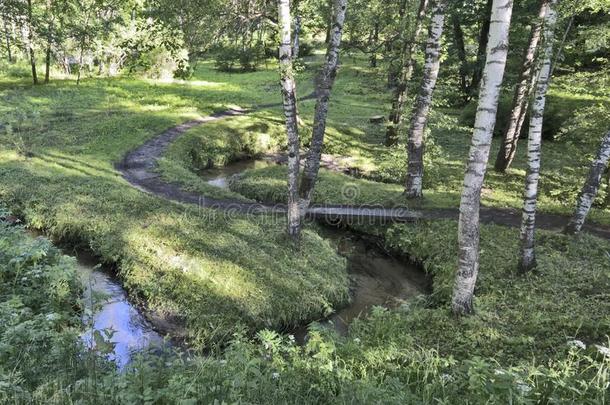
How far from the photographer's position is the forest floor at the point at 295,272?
17.8 ft

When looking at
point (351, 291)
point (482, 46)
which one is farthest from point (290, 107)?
point (482, 46)

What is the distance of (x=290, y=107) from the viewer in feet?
35.6

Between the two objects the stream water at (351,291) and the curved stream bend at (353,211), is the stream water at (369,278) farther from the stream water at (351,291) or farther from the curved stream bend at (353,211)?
the curved stream bend at (353,211)

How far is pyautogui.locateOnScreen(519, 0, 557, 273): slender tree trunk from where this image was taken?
9430mm

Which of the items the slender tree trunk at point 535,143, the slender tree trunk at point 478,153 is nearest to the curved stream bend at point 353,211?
the slender tree trunk at point 535,143

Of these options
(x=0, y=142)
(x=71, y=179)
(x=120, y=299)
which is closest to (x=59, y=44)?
(x=0, y=142)

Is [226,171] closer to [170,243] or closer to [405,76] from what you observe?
[405,76]

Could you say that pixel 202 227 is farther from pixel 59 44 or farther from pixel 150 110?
pixel 59 44

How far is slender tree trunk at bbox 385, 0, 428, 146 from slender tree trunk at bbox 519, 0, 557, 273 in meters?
5.92

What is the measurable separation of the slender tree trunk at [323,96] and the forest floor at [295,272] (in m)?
1.58

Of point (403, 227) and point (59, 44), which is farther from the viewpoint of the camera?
point (59, 44)

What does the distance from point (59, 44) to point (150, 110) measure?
9.03m

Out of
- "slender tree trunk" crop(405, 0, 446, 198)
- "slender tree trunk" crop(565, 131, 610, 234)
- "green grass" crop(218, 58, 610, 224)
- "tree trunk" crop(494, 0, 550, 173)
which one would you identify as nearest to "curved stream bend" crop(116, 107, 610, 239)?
"green grass" crop(218, 58, 610, 224)

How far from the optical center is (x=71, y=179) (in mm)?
15602
